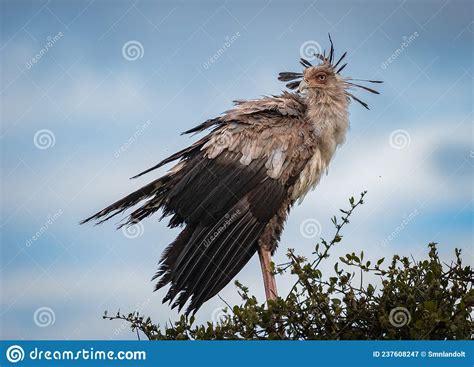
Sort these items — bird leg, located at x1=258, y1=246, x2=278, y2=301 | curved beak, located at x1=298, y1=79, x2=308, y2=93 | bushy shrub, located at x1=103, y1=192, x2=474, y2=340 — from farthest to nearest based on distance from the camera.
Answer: curved beak, located at x1=298, y1=79, x2=308, y2=93
bird leg, located at x1=258, y1=246, x2=278, y2=301
bushy shrub, located at x1=103, y1=192, x2=474, y2=340

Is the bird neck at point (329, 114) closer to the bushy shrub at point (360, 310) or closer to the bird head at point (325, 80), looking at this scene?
the bird head at point (325, 80)

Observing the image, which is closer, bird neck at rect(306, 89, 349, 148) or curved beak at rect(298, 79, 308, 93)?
bird neck at rect(306, 89, 349, 148)

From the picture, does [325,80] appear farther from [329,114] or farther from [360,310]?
[360,310]

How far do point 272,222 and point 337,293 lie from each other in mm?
2273

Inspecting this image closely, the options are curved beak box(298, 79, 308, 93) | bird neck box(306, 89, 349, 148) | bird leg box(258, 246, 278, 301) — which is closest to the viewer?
bird leg box(258, 246, 278, 301)

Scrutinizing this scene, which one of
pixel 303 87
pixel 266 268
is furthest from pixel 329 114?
pixel 266 268

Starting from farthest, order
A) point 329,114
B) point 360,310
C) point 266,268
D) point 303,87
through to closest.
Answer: point 303,87, point 329,114, point 266,268, point 360,310

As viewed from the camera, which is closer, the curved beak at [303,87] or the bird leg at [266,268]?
the bird leg at [266,268]

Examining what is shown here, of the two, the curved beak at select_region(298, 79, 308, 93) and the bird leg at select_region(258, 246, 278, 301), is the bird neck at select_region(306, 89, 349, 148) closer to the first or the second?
the curved beak at select_region(298, 79, 308, 93)

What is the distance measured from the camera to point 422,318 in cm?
401

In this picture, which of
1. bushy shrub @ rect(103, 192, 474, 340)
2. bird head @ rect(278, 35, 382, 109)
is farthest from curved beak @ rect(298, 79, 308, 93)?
bushy shrub @ rect(103, 192, 474, 340)

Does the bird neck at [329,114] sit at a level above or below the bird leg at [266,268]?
above

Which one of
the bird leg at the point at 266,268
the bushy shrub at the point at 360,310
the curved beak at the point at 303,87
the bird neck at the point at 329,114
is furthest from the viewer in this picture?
the curved beak at the point at 303,87

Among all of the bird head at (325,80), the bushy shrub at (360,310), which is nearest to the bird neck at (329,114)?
the bird head at (325,80)
